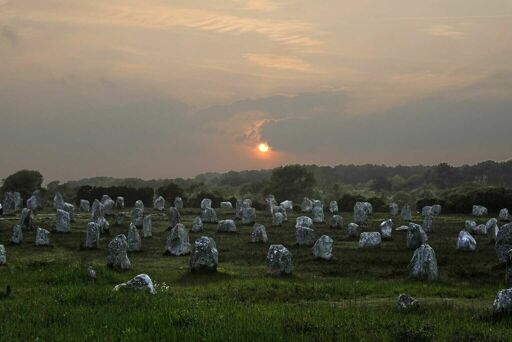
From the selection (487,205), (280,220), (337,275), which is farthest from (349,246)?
(487,205)

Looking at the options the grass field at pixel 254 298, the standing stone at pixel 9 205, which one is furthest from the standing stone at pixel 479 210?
the standing stone at pixel 9 205

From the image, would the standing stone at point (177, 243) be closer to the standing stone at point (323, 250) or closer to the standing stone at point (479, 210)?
the standing stone at point (323, 250)

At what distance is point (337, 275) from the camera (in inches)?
1293

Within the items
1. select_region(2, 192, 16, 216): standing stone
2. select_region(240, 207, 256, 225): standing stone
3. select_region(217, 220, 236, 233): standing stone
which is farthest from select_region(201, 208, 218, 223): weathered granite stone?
select_region(2, 192, 16, 216): standing stone

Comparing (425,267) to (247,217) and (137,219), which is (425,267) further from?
(247,217)

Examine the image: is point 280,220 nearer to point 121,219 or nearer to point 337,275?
point 121,219

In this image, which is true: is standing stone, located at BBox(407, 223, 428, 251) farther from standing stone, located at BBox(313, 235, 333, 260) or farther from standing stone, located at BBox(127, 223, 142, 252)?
standing stone, located at BBox(127, 223, 142, 252)

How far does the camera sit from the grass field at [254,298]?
609 inches

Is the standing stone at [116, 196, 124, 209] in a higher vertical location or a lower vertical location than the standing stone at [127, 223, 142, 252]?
higher

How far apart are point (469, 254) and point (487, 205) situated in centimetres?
5360

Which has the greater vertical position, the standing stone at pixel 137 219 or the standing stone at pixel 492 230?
the standing stone at pixel 492 230

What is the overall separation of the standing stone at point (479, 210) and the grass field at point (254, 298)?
4365 cm

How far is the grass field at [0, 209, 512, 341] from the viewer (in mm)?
15469

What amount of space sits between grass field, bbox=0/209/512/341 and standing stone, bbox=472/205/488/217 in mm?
43647
